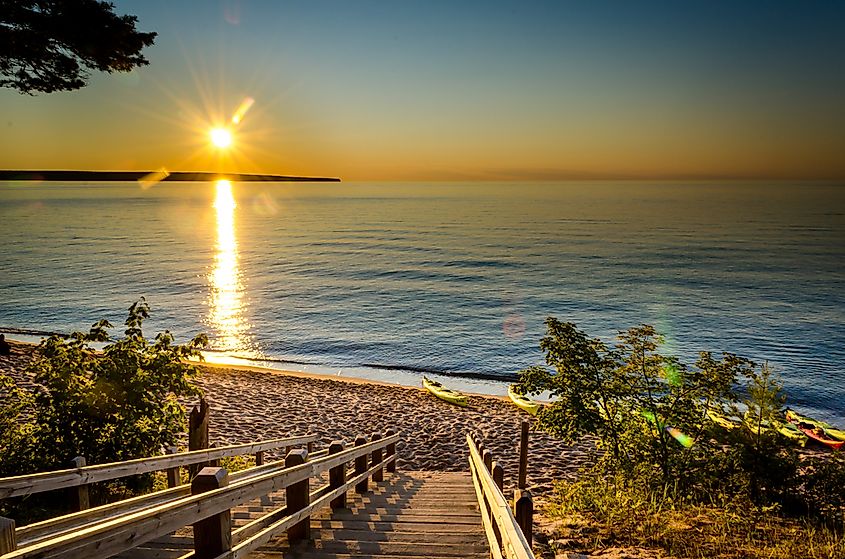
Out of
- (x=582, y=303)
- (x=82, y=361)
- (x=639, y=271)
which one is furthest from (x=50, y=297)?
(x=639, y=271)

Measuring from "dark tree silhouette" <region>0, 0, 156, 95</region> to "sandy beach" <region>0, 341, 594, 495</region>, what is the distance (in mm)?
10536

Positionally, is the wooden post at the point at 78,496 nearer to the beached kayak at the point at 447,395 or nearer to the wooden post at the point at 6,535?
the wooden post at the point at 6,535

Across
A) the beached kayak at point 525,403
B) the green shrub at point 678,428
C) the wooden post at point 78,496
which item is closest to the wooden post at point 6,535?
the wooden post at point 78,496

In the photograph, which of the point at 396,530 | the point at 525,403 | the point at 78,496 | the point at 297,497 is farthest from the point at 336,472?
the point at 525,403

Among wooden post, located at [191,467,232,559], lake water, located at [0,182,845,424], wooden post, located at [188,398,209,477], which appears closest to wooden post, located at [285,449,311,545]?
wooden post, located at [191,467,232,559]

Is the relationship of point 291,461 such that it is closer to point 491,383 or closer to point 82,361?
point 82,361

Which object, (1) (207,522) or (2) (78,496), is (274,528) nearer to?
(1) (207,522)

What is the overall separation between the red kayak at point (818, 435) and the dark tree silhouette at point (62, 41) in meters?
23.4

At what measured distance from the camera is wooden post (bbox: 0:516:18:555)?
2168 millimetres

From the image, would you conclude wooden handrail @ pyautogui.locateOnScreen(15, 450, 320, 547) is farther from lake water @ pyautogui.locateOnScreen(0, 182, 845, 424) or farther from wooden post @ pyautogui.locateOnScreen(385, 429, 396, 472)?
lake water @ pyautogui.locateOnScreen(0, 182, 845, 424)

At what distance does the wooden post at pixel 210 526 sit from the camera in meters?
2.91

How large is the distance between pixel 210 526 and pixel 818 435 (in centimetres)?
2318

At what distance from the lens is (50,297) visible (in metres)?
47.3

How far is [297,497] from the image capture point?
477cm
